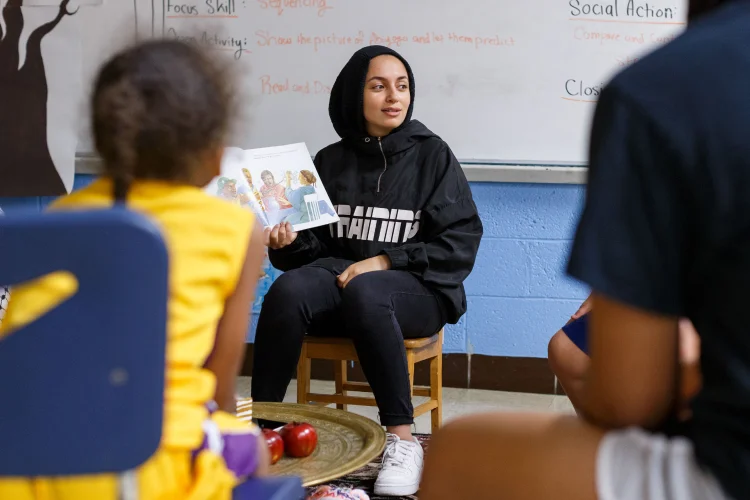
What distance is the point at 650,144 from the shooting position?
0.72 metres

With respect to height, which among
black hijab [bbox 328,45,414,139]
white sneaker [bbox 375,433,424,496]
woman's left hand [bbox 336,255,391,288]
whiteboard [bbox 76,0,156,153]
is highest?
whiteboard [bbox 76,0,156,153]

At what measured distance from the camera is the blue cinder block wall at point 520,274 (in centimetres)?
328

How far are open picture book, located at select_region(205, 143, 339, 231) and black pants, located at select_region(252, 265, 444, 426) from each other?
0.16m

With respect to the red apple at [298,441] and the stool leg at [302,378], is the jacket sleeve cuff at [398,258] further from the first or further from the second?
the red apple at [298,441]

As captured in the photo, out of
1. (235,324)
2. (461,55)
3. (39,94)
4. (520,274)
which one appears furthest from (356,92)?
(235,324)

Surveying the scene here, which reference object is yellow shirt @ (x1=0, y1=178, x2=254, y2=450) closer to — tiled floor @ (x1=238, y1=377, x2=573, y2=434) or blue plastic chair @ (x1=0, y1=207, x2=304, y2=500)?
blue plastic chair @ (x1=0, y1=207, x2=304, y2=500)

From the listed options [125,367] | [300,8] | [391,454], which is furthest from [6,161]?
[125,367]

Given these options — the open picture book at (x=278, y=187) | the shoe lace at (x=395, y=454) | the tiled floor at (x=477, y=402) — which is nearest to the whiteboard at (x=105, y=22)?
the open picture book at (x=278, y=187)

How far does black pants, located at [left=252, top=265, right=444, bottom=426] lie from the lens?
7.60 feet

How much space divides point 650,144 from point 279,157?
1826 millimetres

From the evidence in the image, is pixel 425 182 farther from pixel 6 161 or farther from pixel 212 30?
pixel 6 161

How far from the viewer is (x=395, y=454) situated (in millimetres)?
2230

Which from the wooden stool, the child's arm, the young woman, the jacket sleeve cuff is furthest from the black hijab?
the child's arm

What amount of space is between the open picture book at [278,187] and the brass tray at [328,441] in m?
0.64
